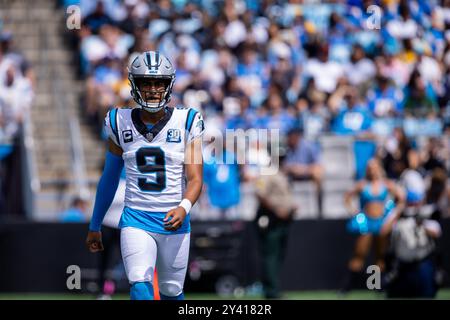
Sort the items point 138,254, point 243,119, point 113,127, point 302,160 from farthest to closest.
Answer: point 243,119, point 302,160, point 113,127, point 138,254

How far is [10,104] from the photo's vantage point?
16.7 metres

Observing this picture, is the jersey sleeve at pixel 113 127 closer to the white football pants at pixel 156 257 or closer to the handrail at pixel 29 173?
the white football pants at pixel 156 257

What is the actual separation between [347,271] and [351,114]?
2.47 metres

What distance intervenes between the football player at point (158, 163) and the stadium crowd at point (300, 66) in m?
7.94

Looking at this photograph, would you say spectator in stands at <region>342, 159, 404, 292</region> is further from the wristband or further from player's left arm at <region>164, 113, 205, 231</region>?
the wristband

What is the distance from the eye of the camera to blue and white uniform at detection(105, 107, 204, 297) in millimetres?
7969

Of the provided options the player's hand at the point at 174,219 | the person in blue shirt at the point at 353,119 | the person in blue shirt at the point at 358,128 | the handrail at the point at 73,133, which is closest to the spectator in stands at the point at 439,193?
the person in blue shirt at the point at 358,128

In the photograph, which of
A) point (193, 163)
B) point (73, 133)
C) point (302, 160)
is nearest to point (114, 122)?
point (193, 163)

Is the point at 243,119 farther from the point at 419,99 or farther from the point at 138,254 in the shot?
the point at 138,254

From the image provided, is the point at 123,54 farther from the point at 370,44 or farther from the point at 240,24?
the point at 370,44

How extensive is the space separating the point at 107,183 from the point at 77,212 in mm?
7683
